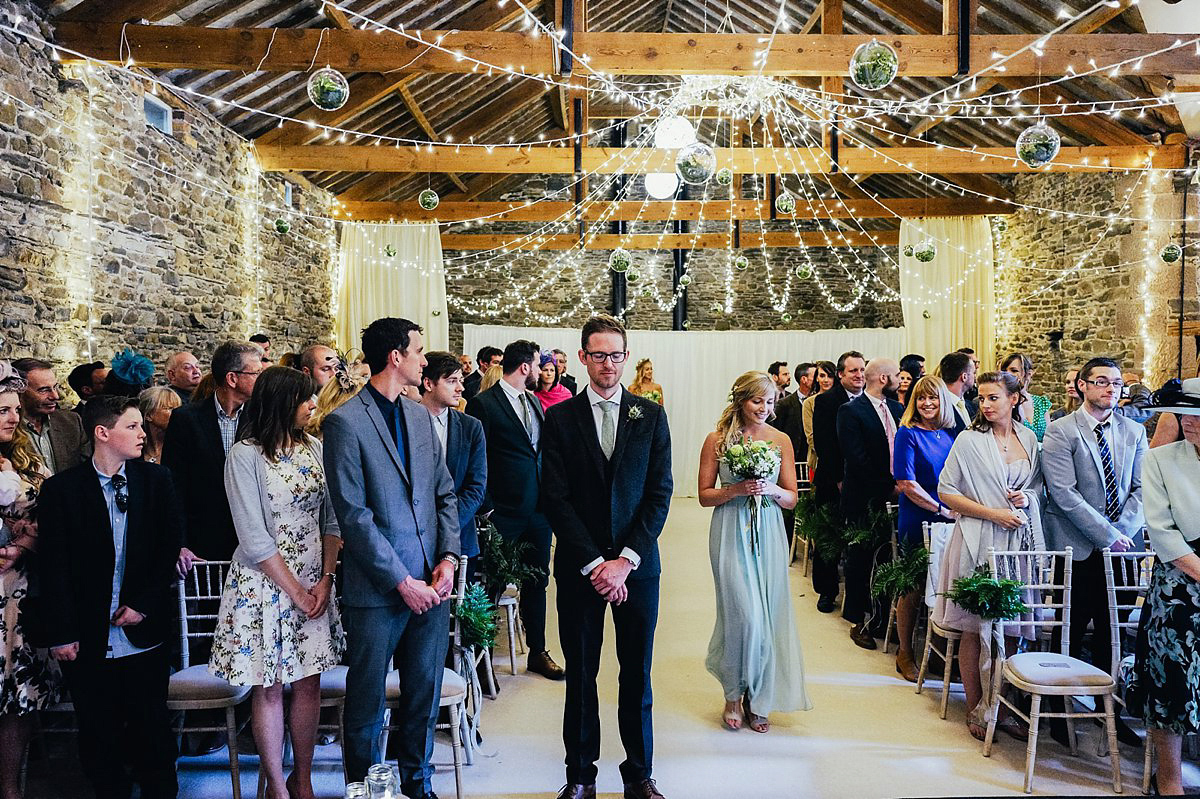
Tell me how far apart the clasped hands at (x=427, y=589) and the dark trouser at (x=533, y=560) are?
5.22ft

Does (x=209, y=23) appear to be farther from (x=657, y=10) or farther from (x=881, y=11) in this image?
(x=657, y=10)

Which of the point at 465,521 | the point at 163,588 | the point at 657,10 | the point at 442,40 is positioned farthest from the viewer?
the point at 657,10

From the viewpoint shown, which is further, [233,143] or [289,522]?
[233,143]

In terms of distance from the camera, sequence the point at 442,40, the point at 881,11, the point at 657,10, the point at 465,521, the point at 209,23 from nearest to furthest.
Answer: the point at 465,521 → the point at 442,40 → the point at 209,23 → the point at 881,11 → the point at 657,10

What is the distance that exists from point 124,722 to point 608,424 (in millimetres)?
1947

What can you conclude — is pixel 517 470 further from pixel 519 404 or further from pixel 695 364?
pixel 695 364

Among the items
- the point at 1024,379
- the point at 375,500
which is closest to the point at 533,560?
the point at 375,500

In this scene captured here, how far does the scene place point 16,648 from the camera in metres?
2.72

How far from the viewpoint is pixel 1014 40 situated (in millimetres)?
6043

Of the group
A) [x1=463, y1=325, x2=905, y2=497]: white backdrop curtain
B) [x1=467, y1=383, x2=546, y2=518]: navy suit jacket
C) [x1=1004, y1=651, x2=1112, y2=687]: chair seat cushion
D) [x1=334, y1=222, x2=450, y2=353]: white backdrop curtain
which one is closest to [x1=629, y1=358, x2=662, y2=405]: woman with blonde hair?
[x1=463, y1=325, x2=905, y2=497]: white backdrop curtain

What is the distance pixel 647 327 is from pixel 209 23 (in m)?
9.61

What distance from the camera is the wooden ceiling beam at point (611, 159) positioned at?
8.27 m

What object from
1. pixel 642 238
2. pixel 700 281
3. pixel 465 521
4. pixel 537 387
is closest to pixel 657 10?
pixel 642 238

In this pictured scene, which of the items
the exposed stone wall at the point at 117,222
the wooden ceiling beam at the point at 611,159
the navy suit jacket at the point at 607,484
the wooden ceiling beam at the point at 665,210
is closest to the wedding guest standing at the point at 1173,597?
the navy suit jacket at the point at 607,484
